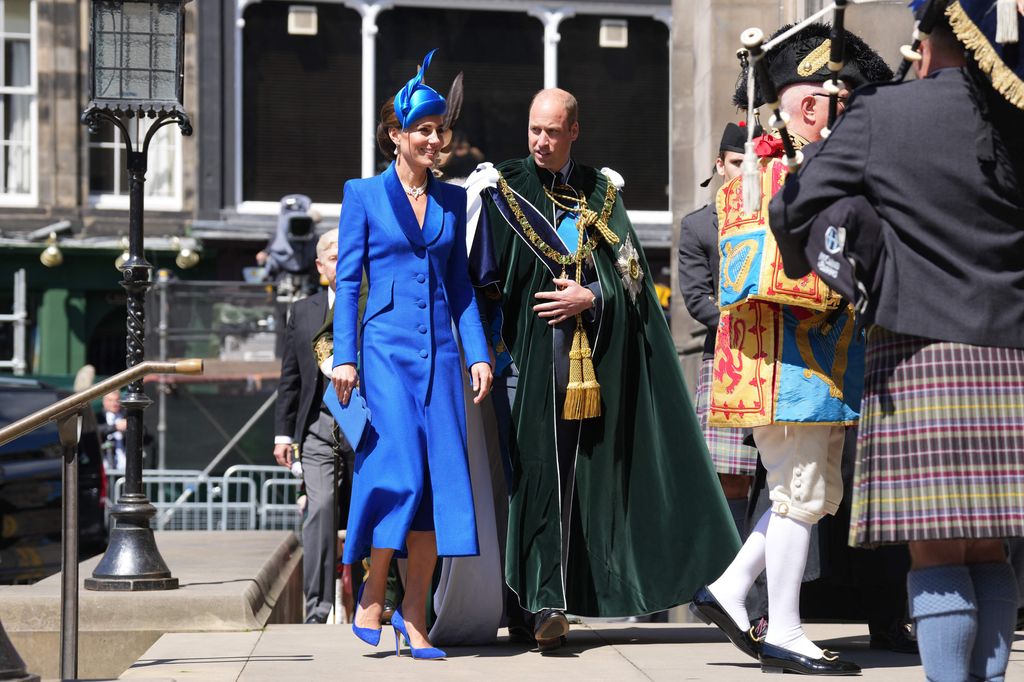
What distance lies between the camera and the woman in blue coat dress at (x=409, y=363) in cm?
525

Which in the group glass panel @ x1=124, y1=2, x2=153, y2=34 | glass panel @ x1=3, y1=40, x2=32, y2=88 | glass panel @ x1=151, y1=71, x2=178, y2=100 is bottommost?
glass panel @ x1=151, y1=71, x2=178, y2=100

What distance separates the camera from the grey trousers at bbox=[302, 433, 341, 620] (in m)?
8.20

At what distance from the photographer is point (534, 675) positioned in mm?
4969

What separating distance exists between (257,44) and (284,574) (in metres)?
15.4

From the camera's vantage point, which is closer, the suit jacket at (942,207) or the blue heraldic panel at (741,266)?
the suit jacket at (942,207)

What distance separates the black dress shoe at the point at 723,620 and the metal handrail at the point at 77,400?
1742mm

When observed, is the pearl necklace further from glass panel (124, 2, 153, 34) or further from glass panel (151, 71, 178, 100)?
glass panel (124, 2, 153, 34)

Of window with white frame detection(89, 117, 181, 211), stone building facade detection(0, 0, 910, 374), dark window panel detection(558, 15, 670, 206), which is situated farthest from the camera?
dark window panel detection(558, 15, 670, 206)

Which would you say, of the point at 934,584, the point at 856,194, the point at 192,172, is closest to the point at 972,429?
the point at 934,584

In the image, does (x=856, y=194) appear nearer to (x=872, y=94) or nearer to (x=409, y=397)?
(x=872, y=94)

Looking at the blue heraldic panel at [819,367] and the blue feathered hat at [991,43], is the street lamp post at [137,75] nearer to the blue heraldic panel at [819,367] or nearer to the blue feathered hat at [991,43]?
the blue heraldic panel at [819,367]

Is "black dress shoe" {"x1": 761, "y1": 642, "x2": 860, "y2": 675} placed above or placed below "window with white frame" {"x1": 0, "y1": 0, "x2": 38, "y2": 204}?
below

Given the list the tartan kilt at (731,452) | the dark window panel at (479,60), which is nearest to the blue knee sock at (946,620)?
the tartan kilt at (731,452)

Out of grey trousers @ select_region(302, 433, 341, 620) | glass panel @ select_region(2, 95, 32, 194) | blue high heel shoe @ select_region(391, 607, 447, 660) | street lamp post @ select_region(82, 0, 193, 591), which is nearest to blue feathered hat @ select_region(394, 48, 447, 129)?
blue high heel shoe @ select_region(391, 607, 447, 660)
